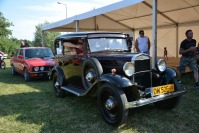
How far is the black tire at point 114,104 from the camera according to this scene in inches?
Result: 153

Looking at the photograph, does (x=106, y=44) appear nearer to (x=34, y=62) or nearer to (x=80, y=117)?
(x=80, y=117)

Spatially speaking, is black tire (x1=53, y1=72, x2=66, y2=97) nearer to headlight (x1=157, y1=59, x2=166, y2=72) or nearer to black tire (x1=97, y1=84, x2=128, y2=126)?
black tire (x1=97, y1=84, x2=128, y2=126)

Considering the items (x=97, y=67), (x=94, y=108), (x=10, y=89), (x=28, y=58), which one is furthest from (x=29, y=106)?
(x=28, y=58)

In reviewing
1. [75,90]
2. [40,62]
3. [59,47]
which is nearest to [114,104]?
[75,90]

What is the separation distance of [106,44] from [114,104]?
186 centimetres

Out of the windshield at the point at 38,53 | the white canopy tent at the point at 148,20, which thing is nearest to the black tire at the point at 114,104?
the white canopy tent at the point at 148,20

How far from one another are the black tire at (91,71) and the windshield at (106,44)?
0.50m

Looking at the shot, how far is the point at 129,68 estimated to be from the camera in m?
4.31

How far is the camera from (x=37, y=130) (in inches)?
160

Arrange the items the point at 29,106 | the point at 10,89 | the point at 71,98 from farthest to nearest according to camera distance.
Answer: the point at 10,89 < the point at 71,98 < the point at 29,106

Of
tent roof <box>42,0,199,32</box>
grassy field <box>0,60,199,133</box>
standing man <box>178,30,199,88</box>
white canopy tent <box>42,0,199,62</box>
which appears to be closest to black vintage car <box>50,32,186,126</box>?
grassy field <box>0,60,199,133</box>

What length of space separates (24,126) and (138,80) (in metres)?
2.40

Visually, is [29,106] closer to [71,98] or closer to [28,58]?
[71,98]

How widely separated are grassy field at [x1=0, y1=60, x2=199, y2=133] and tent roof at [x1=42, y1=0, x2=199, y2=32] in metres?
3.76
